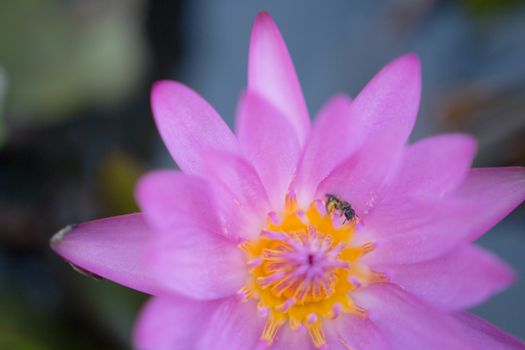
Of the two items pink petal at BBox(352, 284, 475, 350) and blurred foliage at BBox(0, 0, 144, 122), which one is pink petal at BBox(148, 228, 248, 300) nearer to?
pink petal at BBox(352, 284, 475, 350)

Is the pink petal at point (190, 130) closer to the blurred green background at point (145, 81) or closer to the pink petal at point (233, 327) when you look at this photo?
the pink petal at point (233, 327)

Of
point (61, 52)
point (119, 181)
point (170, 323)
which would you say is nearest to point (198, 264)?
point (170, 323)

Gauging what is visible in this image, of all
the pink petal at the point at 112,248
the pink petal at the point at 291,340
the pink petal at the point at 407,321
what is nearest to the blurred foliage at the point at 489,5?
the pink petal at the point at 407,321

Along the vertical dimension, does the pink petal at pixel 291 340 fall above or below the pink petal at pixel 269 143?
below

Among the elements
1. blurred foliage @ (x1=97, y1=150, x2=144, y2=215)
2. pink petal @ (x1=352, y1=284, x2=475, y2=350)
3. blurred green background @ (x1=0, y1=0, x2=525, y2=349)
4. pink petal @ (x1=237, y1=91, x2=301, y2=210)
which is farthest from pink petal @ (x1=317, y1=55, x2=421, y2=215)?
blurred green background @ (x1=0, y1=0, x2=525, y2=349)

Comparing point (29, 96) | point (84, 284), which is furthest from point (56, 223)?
point (29, 96)

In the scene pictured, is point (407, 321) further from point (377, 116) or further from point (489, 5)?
point (489, 5)
